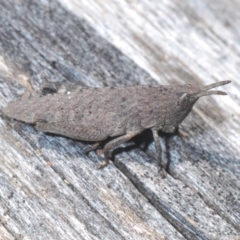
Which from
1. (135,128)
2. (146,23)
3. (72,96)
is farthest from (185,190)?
(146,23)

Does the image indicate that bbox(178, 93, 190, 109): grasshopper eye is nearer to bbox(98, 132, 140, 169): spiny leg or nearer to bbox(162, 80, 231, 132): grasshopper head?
bbox(162, 80, 231, 132): grasshopper head

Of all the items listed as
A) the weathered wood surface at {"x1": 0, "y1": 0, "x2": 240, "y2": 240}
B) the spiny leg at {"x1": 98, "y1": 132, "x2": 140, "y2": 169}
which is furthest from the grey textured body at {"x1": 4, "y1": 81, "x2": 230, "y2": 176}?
the weathered wood surface at {"x1": 0, "y1": 0, "x2": 240, "y2": 240}

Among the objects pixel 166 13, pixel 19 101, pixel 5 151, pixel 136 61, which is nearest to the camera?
pixel 5 151

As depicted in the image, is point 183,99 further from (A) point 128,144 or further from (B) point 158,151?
(A) point 128,144

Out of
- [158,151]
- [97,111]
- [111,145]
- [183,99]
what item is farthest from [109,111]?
[183,99]

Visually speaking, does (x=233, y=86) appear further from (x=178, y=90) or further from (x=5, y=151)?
(x=5, y=151)
